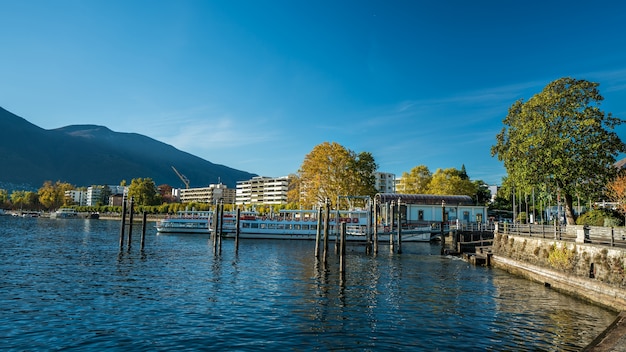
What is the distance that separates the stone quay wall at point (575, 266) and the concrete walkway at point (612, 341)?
24.2ft

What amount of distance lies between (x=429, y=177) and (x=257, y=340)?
9458 centimetres

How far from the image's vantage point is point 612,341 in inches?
463

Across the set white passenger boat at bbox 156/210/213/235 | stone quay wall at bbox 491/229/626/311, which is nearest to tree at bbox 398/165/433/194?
white passenger boat at bbox 156/210/213/235

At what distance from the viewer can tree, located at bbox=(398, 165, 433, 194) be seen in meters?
103

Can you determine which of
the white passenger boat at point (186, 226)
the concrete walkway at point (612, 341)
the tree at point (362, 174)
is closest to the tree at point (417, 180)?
the tree at point (362, 174)

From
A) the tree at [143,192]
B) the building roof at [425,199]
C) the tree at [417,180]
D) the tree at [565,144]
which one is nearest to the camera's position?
the tree at [565,144]

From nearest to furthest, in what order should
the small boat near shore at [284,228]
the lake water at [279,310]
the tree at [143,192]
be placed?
1. the lake water at [279,310]
2. the small boat near shore at [284,228]
3. the tree at [143,192]

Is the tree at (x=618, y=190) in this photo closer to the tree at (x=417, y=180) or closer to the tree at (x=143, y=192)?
the tree at (x=417, y=180)

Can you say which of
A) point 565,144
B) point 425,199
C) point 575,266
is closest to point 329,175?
point 425,199

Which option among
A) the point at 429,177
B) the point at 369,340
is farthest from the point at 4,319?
the point at 429,177

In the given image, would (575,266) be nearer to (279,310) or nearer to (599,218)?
(279,310)

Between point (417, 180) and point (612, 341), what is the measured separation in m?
93.2

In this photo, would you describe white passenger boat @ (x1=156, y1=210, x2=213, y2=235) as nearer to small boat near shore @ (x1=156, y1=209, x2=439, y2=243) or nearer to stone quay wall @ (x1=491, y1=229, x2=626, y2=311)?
small boat near shore @ (x1=156, y1=209, x2=439, y2=243)

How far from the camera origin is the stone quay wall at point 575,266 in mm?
20531
